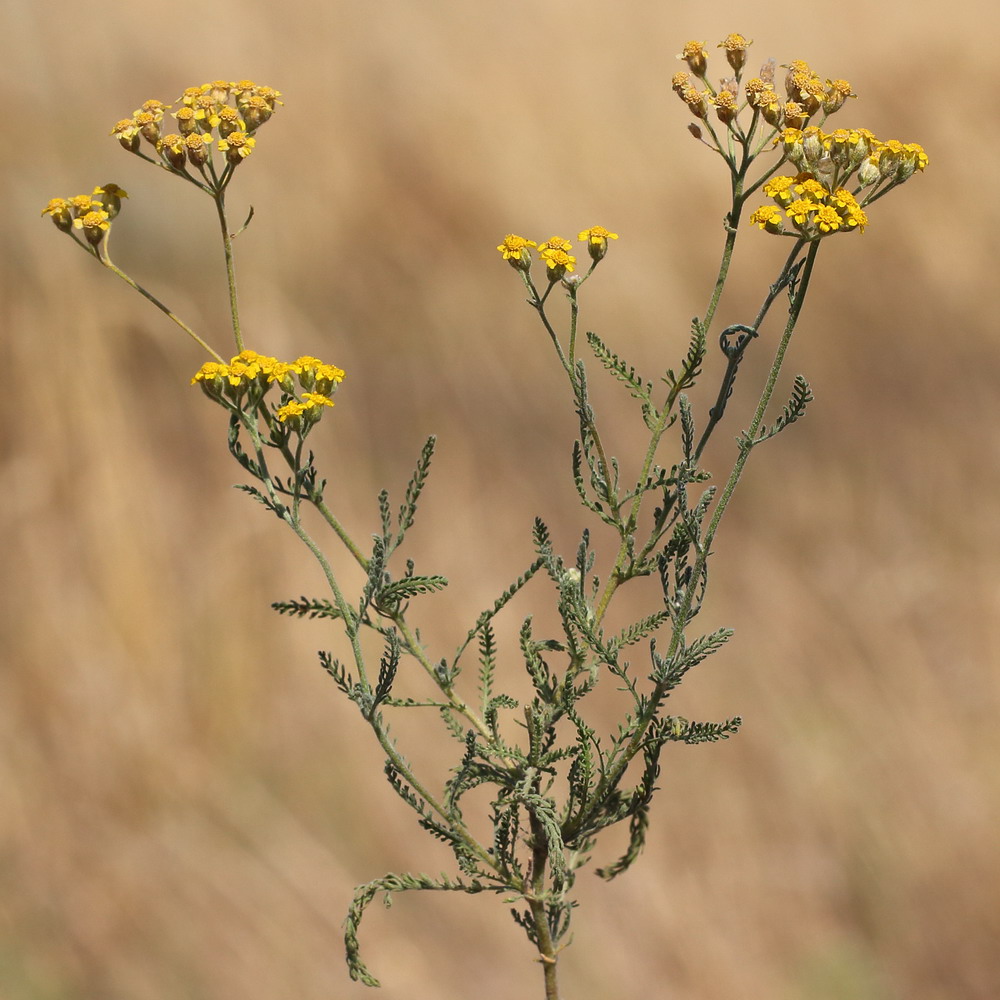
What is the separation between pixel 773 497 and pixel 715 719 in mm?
505

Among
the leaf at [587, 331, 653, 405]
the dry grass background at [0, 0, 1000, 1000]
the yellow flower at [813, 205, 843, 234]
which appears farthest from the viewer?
the dry grass background at [0, 0, 1000, 1000]

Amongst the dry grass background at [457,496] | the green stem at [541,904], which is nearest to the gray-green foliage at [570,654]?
the green stem at [541,904]

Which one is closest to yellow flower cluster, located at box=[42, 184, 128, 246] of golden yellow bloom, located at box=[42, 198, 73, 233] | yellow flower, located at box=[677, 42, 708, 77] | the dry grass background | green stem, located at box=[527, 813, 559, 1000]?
golden yellow bloom, located at box=[42, 198, 73, 233]

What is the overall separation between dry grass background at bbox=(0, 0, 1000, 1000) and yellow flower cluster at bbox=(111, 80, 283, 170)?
1355 millimetres

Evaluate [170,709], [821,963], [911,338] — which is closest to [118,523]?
[170,709]

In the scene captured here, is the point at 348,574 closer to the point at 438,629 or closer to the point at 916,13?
the point at 438,629

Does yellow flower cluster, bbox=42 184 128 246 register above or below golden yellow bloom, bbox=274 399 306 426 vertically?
above

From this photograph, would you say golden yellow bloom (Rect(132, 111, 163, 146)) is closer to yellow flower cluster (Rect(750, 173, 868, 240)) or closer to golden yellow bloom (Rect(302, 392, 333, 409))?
golden yellow bloom (Rect(302, 392, 333, 409))

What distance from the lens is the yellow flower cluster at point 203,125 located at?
0.73 metres

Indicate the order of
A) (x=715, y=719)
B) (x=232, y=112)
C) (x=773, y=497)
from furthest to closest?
(x=773, y=497) < (x=715, y=719) < (x=232, y=112)

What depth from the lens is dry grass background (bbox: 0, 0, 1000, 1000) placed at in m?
1.98

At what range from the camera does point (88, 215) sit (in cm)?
77

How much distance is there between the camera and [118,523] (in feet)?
6.72

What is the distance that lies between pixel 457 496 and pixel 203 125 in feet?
4.75
